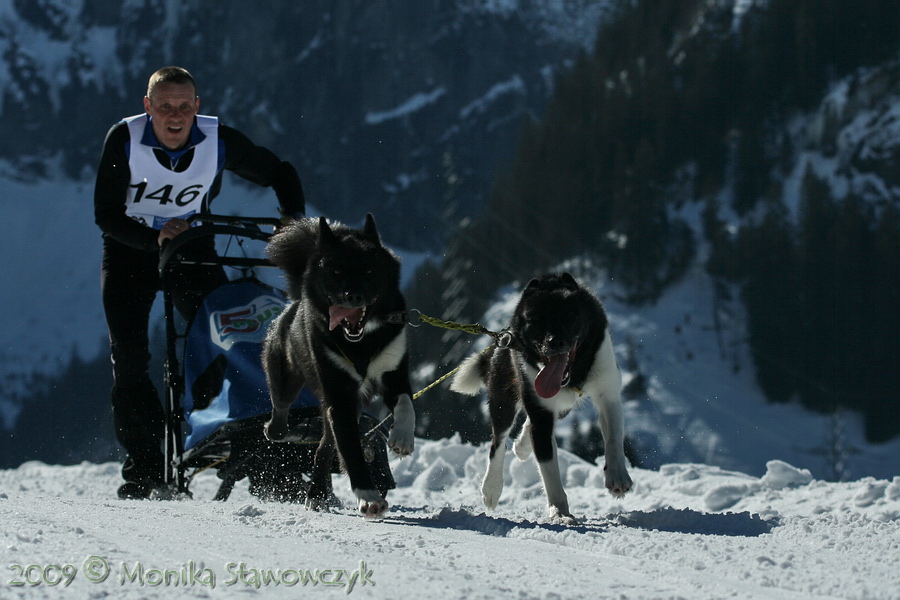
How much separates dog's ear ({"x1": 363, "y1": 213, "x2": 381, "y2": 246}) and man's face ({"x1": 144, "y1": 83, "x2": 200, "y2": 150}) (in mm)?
1384

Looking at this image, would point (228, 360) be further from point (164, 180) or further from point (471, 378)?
point (471, 378)

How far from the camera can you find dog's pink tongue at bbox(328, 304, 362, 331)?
3.86 meters

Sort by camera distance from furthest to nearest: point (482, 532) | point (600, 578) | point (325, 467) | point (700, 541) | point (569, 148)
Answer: point (569, 148) → point (325, 467) → point (482, 532) → point (700, 541) → point (600, 578)

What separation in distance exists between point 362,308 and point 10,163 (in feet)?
657

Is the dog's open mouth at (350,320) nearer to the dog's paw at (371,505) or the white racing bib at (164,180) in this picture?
the dog's paw at (371,505)

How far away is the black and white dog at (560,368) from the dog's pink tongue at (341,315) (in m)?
0.71

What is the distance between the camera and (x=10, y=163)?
18638 cm

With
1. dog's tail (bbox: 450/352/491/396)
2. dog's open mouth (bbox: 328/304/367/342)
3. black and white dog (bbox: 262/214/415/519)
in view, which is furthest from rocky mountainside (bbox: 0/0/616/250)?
dog's open mouth (bbox: 328/304/367/342)

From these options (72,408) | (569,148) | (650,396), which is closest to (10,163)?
(72,408)

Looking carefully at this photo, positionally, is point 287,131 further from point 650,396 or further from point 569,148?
point 650,396

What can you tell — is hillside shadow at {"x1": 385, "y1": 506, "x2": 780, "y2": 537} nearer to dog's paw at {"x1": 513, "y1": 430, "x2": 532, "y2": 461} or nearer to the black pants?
dog's paw at {"x1": 513, "y1": 430, "x2": 532, "y2": 461}
